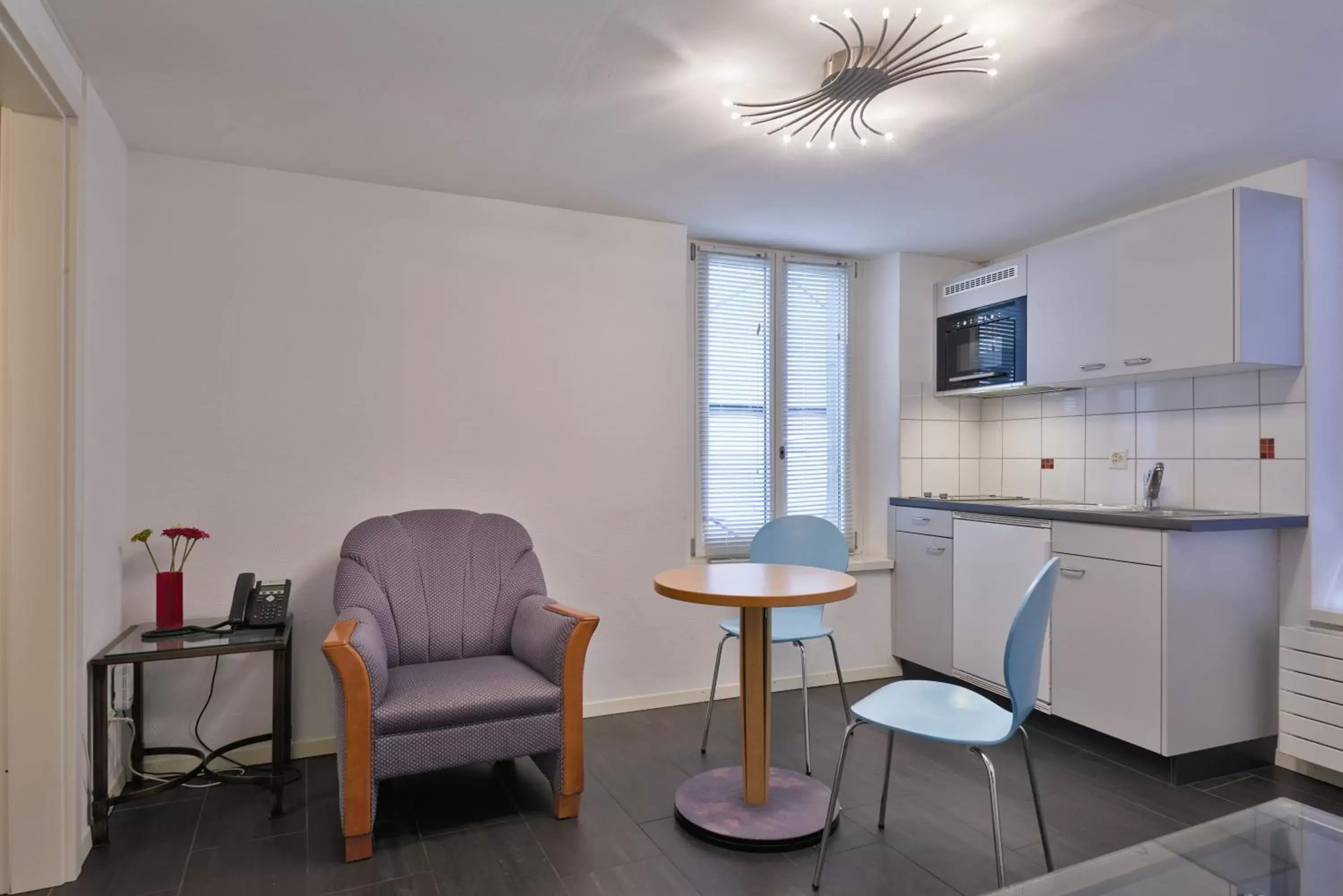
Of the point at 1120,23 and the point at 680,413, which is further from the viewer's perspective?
the point at 680,413

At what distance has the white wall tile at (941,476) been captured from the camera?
4.41 m

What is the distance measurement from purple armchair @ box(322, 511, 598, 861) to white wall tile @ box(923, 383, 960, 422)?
240 cm

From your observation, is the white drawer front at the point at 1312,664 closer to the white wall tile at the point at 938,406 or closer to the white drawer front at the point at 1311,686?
the white drawer front at the point at 1311,686

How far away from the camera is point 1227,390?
10.7ft

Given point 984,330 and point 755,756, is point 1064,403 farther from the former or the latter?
point 755,756

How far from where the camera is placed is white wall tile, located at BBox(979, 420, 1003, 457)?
4.46 m

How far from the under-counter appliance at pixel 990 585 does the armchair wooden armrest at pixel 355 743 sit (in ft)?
8.47

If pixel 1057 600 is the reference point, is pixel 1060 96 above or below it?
above

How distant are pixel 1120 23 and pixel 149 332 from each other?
3.35 meters

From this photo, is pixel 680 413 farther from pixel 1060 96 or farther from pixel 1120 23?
pixel 1120 23

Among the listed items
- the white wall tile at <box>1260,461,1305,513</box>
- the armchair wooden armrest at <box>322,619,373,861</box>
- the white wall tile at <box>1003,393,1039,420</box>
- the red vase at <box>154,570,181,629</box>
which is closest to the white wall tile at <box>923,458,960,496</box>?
the white wall tile at <box>1003,393,1039,420</box>

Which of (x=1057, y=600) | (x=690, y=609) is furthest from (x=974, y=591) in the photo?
(x=690, y=609)

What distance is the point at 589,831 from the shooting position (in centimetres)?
251

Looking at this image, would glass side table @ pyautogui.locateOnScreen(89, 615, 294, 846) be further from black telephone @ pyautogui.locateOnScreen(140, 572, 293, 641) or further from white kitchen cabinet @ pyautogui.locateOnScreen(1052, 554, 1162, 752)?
white kitchen cabinet @ pyautogui.locateOnScreen(1052, 554, 1162, 752)
